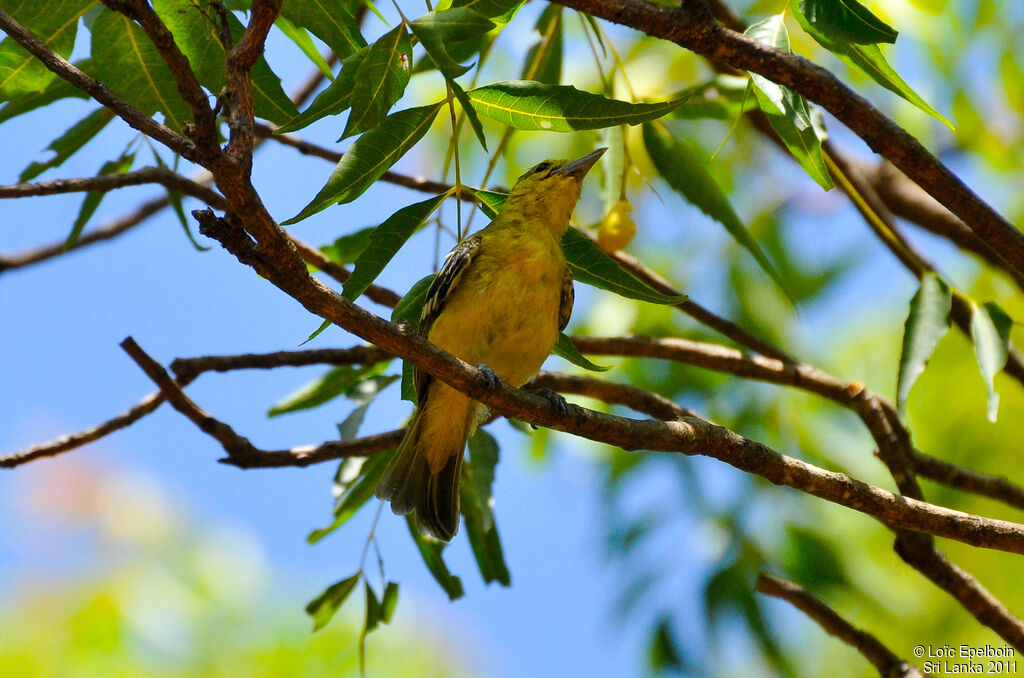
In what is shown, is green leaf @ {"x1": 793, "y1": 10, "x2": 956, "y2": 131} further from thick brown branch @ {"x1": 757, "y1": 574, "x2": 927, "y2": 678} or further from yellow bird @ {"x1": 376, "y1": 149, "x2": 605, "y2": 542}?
thick brown branch @ {"x1": 757, "y1": 574, "x2": 927, "y2": 678}

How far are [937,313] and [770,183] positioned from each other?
4.13m

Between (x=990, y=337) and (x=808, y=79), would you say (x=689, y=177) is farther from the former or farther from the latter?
(x=990, y=337)

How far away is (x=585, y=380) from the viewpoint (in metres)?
5.24

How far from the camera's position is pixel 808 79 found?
3.40 m

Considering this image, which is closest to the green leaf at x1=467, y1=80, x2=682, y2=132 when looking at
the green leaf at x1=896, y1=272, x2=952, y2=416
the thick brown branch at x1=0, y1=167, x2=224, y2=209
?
the thick brown branch at x1=0, y1=167, x2=224, y2=209

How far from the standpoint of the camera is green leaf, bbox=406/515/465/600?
5.11 metres

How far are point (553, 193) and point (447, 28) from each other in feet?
7.73

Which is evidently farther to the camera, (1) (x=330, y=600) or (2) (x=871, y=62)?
(1) (x=330, y=600)

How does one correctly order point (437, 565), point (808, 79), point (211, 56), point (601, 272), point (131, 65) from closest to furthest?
point (808, 79)
point (211, 56)
point (131, 65)
point (601, 272)
point (437, 565)

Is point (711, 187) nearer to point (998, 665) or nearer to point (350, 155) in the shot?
point (350, 155)

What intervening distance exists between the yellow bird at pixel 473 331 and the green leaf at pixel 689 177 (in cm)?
70

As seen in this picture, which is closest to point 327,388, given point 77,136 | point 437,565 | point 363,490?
point 363,490

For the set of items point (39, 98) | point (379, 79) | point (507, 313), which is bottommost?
point (379, 79)

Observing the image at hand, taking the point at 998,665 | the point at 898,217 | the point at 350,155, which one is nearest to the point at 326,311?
the point at 350,155
